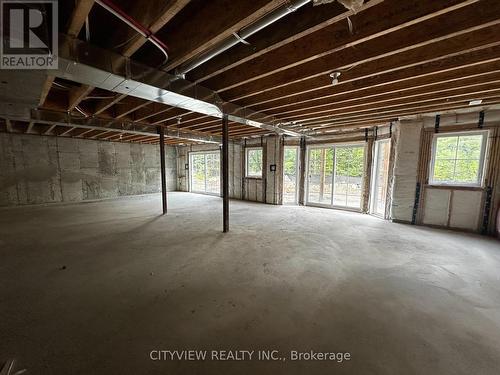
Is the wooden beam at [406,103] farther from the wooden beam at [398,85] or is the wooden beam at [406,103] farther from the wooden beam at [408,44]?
the wooden beam at [408,44]

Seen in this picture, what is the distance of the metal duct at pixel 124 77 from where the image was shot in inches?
67.1

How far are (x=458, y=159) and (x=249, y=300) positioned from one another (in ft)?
16.8

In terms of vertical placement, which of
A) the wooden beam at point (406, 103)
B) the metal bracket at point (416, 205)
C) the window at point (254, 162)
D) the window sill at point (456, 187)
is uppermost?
the wooden beam at point (406, 103)

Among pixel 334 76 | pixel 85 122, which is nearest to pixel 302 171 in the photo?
pixel 334 76

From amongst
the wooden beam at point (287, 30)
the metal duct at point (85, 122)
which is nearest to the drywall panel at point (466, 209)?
the wooden beam at point (287, 30)

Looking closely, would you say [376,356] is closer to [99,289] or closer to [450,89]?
[99,289]

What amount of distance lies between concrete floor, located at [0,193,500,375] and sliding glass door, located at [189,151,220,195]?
17.1 feet

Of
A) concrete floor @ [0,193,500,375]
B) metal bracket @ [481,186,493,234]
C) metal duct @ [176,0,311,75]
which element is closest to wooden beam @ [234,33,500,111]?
metal duct @ [176,0,311,75]

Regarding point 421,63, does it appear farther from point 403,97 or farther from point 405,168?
point 405,168

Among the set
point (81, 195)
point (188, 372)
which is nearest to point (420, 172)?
point (188, 372)

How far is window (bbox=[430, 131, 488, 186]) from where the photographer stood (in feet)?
13.0

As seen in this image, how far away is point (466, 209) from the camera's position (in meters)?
4.05

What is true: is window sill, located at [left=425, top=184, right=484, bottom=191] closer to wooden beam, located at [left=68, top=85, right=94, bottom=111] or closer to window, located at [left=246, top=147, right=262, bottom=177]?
window, located at [left=246, top=147, right=262, bottom=177]

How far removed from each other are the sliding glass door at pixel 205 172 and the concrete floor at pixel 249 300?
522cm
